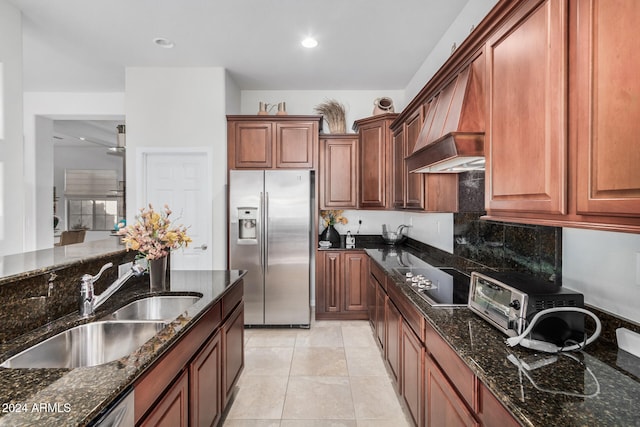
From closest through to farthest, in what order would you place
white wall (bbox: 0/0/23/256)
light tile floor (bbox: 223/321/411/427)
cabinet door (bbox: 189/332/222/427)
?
cabinet door (bbox: 189/332/222/427) < light tile floor (bbox: 223/321/411/427) < white wall (bbox: 0/0/23/256)

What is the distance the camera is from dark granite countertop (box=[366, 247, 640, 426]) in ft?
2.85

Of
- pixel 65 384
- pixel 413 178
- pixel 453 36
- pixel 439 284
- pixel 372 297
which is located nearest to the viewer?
pixel 65 384

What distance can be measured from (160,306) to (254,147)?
2430 millimetres

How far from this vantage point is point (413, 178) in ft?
9.97

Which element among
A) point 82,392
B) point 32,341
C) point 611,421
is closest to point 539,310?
point 611,421

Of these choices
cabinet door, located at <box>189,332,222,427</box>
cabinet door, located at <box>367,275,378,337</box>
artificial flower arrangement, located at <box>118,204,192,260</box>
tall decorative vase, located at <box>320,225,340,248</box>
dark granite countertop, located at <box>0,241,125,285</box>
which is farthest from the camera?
tall decorative vase, located at <box>320,225,340,248</box>

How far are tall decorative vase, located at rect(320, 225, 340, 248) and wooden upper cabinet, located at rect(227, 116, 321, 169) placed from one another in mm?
875

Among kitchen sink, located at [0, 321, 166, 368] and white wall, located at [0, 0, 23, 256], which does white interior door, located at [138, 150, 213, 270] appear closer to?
white wall, located at [0, 0, 23, 256]

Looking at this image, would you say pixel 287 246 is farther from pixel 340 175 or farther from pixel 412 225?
pixel 412 225

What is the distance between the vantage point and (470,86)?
1730 millimetres

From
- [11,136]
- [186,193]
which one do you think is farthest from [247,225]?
[11,136]

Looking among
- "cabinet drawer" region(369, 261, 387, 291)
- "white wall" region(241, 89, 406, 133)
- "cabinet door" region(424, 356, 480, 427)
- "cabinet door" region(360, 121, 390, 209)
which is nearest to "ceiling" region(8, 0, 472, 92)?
"white wall" region(241, 89, 406, 133)

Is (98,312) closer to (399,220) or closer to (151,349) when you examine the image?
(151,349)

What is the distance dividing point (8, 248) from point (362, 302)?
11.4 feet
